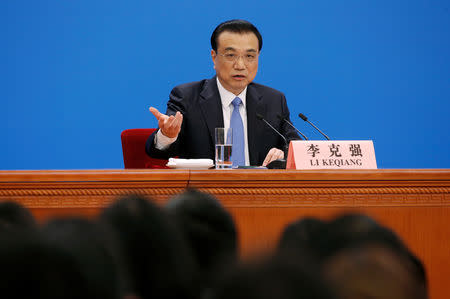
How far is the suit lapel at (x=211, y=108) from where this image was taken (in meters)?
2.64

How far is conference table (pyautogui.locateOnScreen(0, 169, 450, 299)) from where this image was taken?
1331 millimetres

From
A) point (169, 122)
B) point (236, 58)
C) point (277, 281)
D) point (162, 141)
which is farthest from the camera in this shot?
point (236, 58)

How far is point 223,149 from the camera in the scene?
6.55 feet

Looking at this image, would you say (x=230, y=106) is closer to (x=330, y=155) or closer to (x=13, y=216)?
(x=330, y=155)

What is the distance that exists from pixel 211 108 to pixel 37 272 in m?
2.55

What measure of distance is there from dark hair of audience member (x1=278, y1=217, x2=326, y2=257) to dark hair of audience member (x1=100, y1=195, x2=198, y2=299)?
0.12 feet

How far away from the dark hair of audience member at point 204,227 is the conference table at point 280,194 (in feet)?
3.53

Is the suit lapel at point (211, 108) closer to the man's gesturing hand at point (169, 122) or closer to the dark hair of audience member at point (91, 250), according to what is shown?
the man's gesturing hand at point (169, 122)

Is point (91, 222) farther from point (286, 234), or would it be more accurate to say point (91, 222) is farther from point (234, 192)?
point (234, 192)

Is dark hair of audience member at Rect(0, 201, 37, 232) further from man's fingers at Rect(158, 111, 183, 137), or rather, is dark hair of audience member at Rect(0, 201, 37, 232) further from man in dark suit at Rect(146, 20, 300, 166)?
man in dark suit at Rect(146, 20, 300, 166)

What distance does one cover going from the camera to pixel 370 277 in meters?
0.15

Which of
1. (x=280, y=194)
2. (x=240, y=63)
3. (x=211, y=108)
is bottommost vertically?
(x=280, y=194)

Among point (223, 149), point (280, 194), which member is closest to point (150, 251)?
point (280, 194)

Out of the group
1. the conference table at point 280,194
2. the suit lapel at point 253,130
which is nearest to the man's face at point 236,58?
the suit lapel at point 253,130
